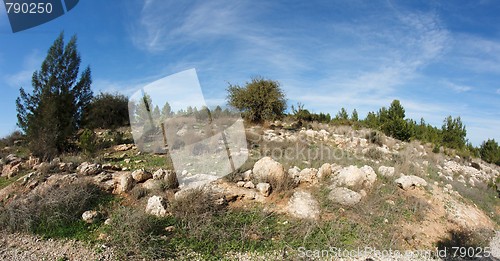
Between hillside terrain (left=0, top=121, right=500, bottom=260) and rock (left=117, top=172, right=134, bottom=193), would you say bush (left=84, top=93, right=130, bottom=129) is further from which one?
rock (left=117, top=172, right=134, bottom=193)

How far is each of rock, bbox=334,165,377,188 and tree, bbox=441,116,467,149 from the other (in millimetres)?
17834

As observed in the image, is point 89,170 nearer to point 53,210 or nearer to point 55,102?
point 53,210

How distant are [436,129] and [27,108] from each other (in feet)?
85.8

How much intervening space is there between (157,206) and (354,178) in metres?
4.23

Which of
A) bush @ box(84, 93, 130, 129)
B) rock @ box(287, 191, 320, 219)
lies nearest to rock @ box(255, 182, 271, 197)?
rock @ box(287, 191, 320, 219)

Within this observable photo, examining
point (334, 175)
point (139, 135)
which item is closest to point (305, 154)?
point (334, 175)

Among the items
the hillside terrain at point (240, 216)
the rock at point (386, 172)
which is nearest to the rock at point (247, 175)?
the hillside terrain at point (240, 216)

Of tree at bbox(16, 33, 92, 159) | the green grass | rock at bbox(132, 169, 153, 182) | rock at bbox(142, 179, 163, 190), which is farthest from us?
tree at bbox(16, 33, 92, 159)

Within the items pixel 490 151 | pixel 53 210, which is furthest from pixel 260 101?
pixel 490 151

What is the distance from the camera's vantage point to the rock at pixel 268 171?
21.7ft

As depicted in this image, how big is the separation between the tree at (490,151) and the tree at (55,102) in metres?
24.8

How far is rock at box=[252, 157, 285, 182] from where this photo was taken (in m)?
6.60

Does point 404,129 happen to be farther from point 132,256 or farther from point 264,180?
point 132,256

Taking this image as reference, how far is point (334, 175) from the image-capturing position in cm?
711
